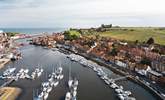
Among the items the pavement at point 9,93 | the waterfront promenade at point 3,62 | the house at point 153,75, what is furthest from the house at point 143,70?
the waterfront promenade at point 3,62

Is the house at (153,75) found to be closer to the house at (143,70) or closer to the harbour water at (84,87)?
the house at (143,70)

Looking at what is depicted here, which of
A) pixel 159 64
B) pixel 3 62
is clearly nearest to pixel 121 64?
pixel 159 64

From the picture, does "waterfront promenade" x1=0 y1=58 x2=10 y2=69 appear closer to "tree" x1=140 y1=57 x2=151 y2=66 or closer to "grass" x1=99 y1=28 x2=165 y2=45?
"tree" x1=140 y1=57 x2=151 y2=66

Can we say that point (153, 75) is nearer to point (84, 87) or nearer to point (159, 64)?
point (159, 64)

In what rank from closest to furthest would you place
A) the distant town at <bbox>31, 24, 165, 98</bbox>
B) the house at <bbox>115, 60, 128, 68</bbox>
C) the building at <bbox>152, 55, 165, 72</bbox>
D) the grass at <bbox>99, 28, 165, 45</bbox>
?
the distant town at <bbox>31, 24, 165, 98</bbox>, the building at <bbox>152, 55, 165, 72</bbox>, the house at <bbox>115, 60, 128, 68</bbox>, the grass at <bbox>99, 28, 165, 45</bbox>

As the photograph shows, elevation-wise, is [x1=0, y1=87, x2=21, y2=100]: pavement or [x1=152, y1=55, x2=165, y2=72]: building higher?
[x1=152, y1=55, x2=165, y2=72]: building

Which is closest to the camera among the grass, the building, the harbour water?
the harbour water

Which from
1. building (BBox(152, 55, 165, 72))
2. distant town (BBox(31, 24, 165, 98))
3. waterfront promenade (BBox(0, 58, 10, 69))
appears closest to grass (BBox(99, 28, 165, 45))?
distant town (BBox(31, 24, 165, 98))

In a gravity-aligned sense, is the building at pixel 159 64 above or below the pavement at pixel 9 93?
above

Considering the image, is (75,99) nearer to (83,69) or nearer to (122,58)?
(83,69)

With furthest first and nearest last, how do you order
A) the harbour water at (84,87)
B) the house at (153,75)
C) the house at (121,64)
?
the house at (121,64)
the house at (153,75)
the harbour water at (84,87)

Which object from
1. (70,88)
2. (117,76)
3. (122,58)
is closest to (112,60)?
(122,58)
